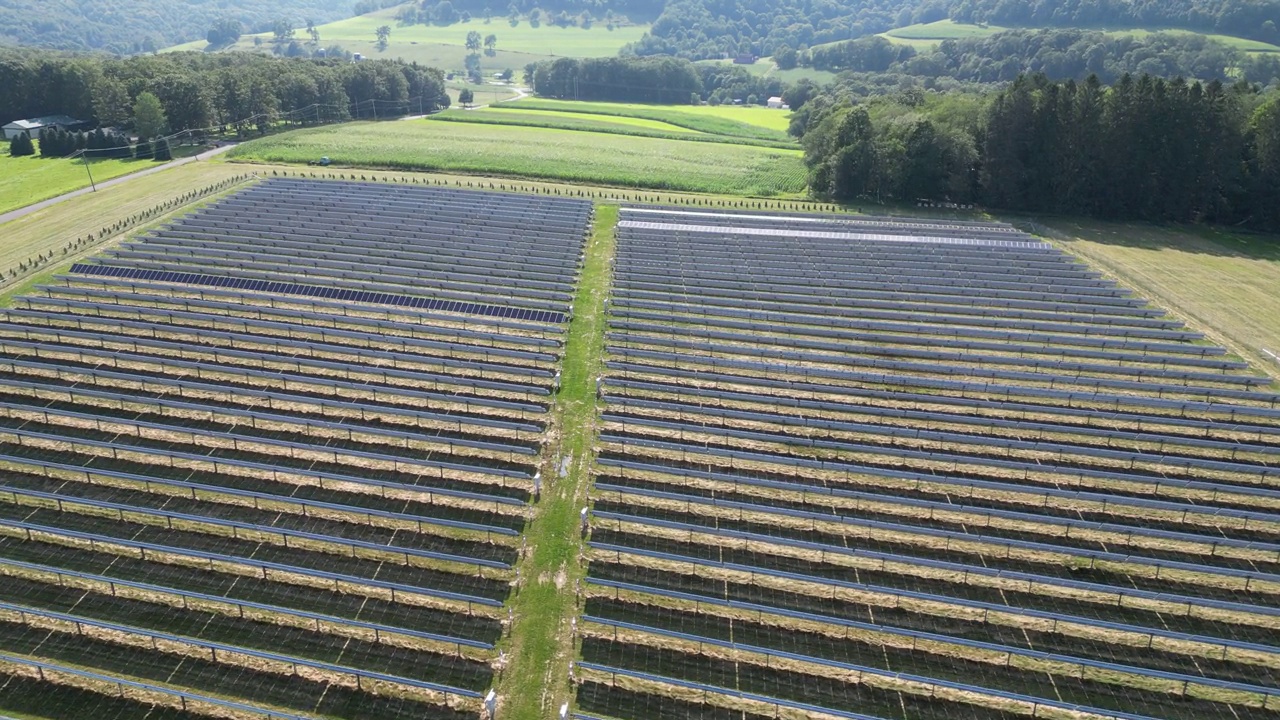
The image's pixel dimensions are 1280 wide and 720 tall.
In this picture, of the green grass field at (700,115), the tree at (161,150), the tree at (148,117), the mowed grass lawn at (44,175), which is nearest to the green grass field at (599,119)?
the green grass field at (700,115)

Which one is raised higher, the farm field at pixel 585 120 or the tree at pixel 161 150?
the farm field at pixel 585 120

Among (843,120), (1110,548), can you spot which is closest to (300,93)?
(843,120)

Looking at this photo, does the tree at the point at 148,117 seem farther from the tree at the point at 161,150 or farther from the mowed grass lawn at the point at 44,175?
the mowed grass lawn at the point at 44,175

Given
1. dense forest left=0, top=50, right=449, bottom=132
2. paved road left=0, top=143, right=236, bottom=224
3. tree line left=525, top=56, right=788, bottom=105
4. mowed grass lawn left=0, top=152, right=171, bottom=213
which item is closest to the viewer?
paved road left=0, top=143, right=236, bottom=224

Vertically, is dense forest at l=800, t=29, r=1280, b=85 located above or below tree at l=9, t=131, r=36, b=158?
above

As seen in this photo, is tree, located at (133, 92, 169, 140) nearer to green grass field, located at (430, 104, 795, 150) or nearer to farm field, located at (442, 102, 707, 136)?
green grass field, located at (430, 104, 795, 150)

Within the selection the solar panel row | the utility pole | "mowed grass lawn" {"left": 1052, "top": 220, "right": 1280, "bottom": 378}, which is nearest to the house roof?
→ the utility pole
